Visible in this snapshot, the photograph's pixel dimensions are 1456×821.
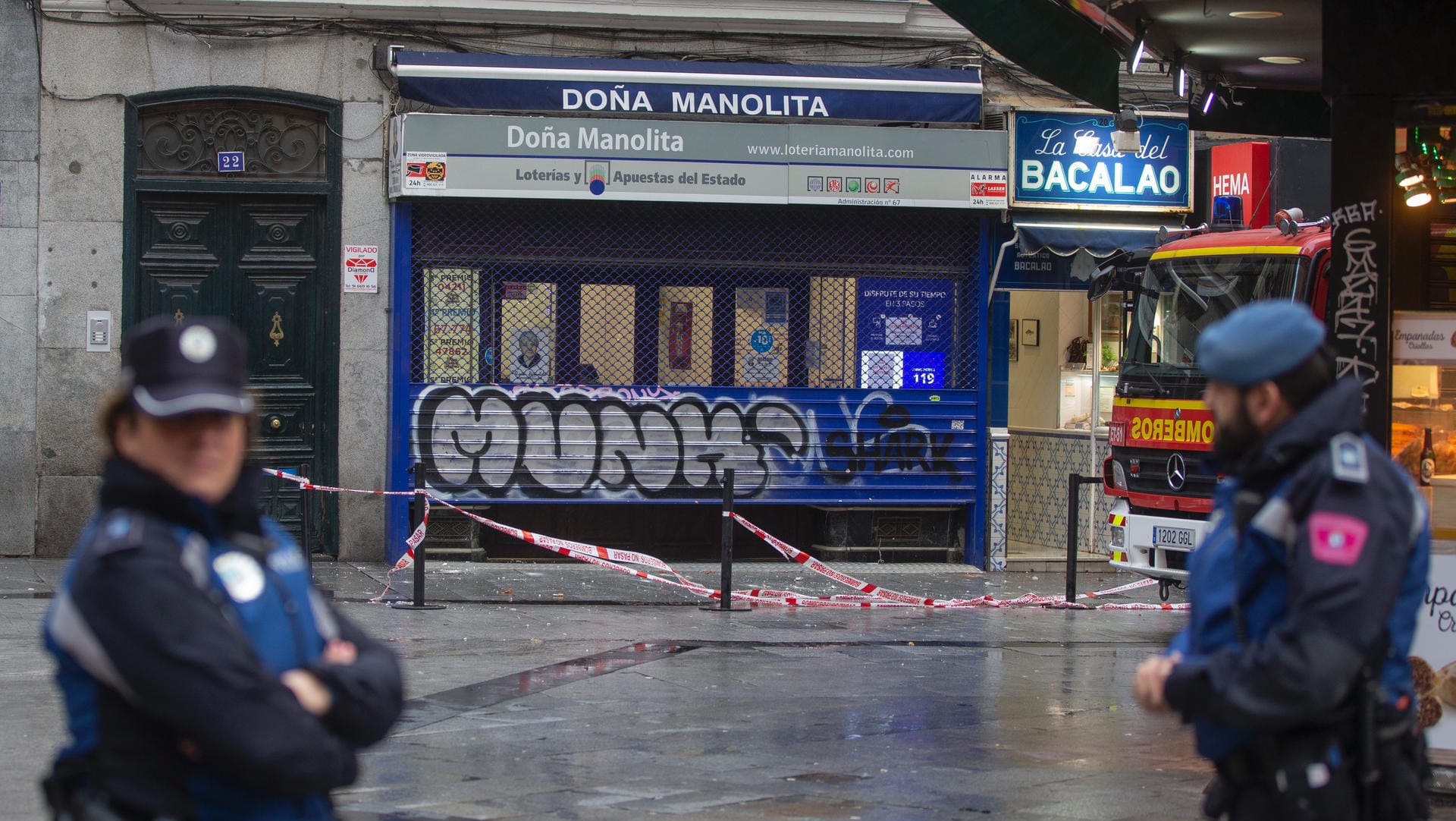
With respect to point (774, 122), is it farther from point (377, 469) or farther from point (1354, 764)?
point (1354, 764)

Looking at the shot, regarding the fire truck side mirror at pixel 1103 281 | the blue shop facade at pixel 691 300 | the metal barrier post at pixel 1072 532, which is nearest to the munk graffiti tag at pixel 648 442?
the blue shop facade at pixel 691 300

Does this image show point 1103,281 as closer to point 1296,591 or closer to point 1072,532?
point 1072,532

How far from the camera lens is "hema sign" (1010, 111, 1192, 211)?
15.6m

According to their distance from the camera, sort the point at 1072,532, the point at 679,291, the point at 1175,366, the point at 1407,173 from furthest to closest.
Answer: the point at 679,291
the point at 1072,532
the point at 1175,366
the point at 1407,173

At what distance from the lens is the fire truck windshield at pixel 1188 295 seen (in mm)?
12000

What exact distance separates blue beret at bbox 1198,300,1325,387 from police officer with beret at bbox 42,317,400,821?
175 cm

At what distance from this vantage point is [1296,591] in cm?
314

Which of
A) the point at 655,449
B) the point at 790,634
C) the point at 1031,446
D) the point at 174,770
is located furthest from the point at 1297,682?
the point at 1031,446

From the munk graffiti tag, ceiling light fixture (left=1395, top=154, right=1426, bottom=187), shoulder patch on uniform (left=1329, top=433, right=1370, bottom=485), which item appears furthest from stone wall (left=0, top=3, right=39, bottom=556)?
shoulder patch on uniform (left=1329, top=433, right=1370, bottom=485)

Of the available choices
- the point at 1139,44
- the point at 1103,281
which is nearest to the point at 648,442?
the point at 1103,281

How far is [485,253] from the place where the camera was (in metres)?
15.0

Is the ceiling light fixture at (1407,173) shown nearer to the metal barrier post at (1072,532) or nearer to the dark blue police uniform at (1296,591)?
the dark blue police uniform at (1296,591)

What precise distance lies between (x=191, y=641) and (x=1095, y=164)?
14291mm

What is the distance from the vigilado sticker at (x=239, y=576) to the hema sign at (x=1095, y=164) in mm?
13519
